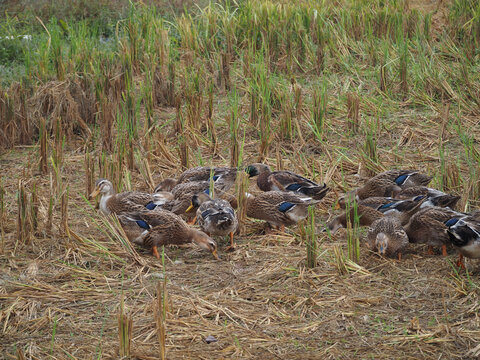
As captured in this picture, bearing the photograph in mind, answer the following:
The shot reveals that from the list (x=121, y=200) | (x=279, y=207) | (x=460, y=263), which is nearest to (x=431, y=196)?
(x=460, y=263)

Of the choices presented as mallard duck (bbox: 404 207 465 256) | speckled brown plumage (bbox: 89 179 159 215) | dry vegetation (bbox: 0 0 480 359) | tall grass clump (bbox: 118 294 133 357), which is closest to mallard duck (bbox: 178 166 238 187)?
dry vegetation (bbox: 0 0 480 359)

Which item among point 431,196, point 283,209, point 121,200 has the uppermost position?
point 431,196

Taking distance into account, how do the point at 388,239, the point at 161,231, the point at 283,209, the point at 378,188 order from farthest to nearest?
the point at 378,188, the point at 283,209, the point at 161,231, the point at 388,239

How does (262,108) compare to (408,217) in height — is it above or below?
above

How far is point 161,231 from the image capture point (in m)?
4.89

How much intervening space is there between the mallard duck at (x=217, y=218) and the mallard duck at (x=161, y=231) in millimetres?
83

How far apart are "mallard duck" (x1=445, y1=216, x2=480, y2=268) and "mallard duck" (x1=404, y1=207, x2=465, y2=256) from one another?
0.88 feet

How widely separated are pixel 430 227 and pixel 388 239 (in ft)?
1.02

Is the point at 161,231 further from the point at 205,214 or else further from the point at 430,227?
the point at 430,227

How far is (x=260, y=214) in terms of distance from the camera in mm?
5273

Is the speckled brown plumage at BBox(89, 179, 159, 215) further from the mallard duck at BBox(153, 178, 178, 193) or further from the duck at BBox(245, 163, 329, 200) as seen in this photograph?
the duck at BBox(245, 163, 329, 200)

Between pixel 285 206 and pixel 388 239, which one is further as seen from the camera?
pixel 285 206

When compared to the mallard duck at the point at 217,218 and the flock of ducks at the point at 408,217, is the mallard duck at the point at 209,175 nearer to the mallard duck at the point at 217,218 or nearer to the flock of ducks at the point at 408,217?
the mallard duck at the point at 217,218

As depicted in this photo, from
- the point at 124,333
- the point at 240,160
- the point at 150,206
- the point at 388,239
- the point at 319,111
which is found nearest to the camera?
the point at 124,333
